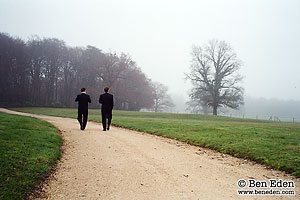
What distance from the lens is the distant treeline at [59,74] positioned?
51.3m

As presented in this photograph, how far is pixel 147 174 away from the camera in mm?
5000

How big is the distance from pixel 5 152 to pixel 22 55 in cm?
5690

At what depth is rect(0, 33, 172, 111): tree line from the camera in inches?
2021

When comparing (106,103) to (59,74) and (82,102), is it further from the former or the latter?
(59,74)

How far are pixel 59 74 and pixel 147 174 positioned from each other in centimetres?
5870

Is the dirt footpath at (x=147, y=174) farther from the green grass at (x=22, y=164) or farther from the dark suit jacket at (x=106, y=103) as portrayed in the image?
the dark suit jacket at (x=106, y=103)

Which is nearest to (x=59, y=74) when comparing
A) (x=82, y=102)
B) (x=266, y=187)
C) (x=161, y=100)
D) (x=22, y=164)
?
(x=161, y=100)

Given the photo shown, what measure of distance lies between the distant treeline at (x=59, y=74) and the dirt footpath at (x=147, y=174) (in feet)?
145

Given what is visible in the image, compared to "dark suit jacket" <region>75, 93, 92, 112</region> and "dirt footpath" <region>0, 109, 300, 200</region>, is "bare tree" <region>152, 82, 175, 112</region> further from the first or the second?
"dirt footpath" <region>0, 109, 300, 200</region>

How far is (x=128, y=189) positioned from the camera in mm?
4117

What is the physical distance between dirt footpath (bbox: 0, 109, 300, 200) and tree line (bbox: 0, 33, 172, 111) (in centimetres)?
4437

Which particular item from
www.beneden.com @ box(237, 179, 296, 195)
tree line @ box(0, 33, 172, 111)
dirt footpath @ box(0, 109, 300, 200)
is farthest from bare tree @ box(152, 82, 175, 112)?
www.beneden.com @ box(237, 179, 296, 195)

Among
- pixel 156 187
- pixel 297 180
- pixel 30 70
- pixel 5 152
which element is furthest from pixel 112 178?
pixel 30 70

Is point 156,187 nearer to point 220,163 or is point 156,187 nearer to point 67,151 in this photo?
point 220,163
